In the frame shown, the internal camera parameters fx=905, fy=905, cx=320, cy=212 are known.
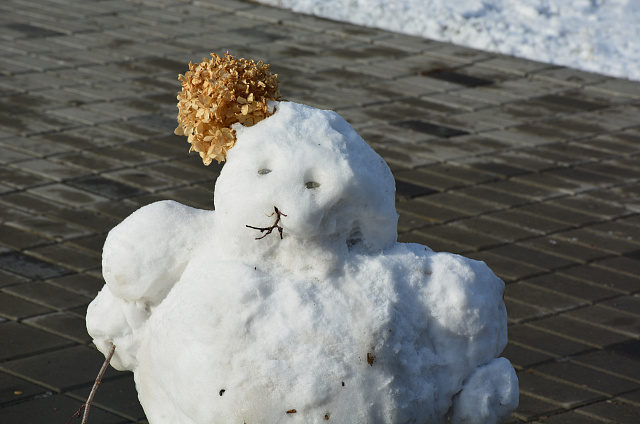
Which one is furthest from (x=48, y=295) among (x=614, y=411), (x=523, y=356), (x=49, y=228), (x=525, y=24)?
(x=525, y=24)

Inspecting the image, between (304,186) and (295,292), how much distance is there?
11.5 inches

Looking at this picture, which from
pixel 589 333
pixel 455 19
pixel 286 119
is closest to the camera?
pixel 286 119

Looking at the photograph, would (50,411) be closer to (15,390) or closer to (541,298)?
(15,390)

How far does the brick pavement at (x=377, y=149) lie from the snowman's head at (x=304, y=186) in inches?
65.0

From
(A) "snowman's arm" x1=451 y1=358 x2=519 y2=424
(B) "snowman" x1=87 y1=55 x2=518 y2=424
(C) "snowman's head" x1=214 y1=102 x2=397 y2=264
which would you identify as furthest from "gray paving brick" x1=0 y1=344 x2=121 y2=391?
(A) "snowman's arm" x1=451 y1=358 x2=519 y2=424

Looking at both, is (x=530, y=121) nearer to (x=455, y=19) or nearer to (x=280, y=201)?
(x=455, y=19)

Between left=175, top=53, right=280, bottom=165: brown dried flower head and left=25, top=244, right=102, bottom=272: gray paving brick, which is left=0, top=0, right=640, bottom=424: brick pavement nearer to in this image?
left=25, top=244, right=102, bottom=272: gray paving brick

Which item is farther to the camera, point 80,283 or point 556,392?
point 80,283

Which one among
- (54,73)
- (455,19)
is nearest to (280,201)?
(54,73)

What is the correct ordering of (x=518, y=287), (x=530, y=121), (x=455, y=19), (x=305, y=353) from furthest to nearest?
(x=455, y=19), (x=530, y=121), (x=518, y=287), (x=305, y=353)

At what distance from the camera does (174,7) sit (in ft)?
35.0

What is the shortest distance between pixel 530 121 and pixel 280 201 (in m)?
5.79

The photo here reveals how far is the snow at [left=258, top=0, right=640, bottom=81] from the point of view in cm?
959

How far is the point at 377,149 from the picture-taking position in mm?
6945
